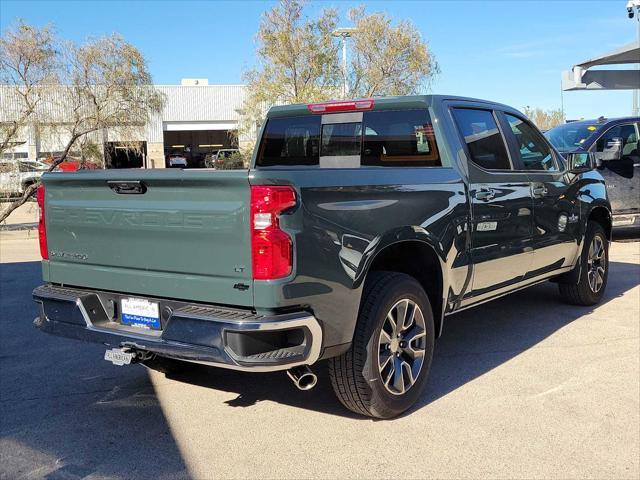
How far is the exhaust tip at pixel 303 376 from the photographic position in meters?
3.65


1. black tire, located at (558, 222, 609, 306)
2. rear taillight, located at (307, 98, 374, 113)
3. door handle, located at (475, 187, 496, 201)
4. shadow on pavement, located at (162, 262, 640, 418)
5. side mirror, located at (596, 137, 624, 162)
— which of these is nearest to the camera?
shadow on pavement, located at (162, 262, 640, 418)

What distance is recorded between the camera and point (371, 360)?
3.92 meters

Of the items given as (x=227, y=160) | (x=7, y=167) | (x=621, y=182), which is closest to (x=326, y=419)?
(x=621, y=182)

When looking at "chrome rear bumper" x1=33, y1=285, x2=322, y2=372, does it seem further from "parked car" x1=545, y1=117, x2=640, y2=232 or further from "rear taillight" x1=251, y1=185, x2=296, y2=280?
"parked car" x1=545, y1=117, x2=640, y2=232

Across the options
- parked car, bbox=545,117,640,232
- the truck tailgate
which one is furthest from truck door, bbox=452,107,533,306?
parked car, bbox=545,117,640,232

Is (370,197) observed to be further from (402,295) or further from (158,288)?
(158,288)

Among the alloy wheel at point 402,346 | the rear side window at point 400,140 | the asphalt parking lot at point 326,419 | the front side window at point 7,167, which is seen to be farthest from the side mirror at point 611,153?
the front side window at point 7,167

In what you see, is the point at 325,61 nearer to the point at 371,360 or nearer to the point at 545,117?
the point at 371,360

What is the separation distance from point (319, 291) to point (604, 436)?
6.42 feet

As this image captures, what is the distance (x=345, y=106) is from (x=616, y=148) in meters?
7.28

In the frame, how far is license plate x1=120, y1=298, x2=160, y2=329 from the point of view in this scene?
3.73 metres

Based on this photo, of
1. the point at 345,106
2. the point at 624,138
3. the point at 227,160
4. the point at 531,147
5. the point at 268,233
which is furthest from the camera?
the point at 227,160

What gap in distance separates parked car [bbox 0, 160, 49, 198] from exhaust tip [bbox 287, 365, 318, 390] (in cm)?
1299

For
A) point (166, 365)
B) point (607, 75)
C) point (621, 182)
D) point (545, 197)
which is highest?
point (607, 75)
